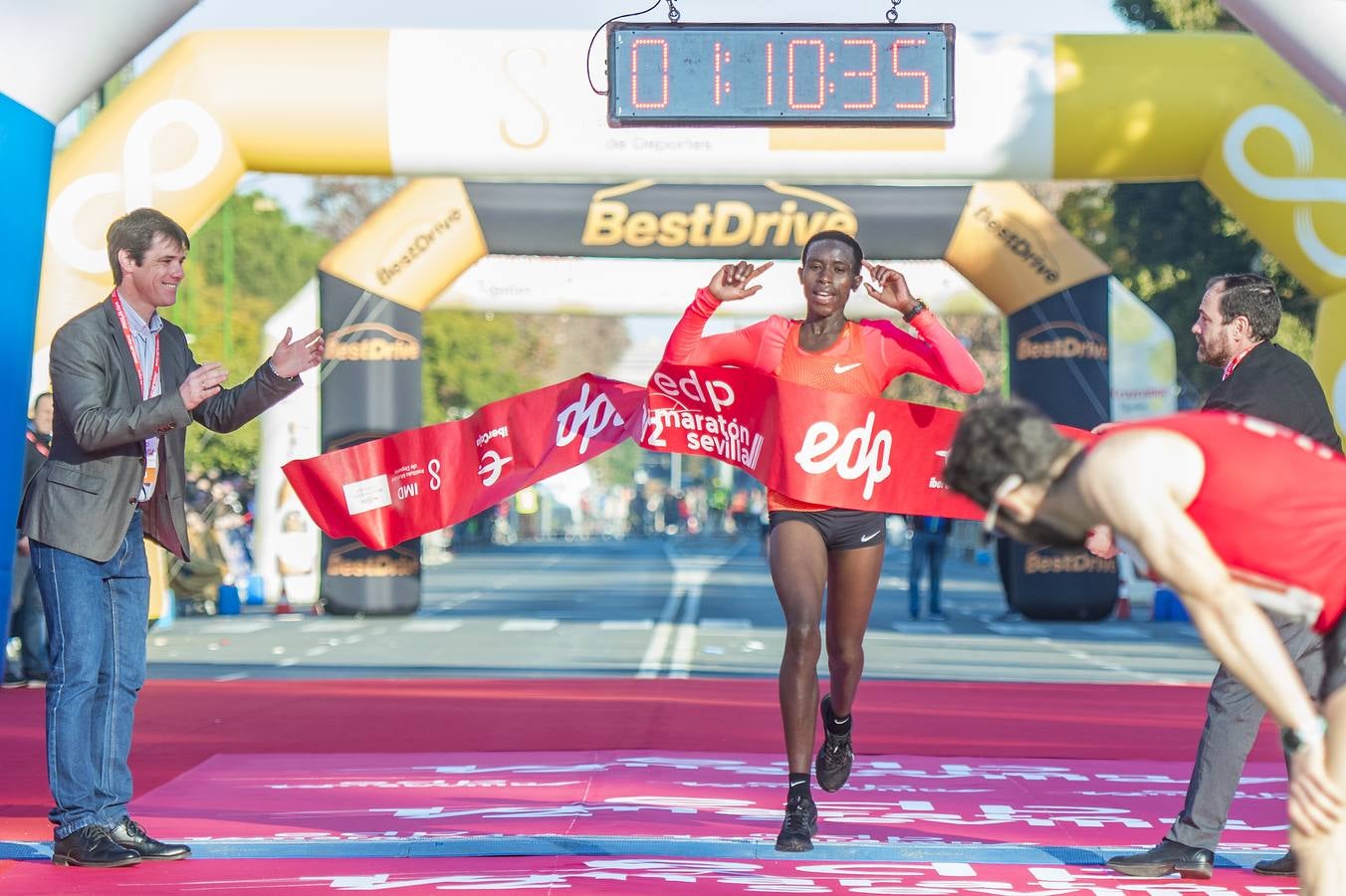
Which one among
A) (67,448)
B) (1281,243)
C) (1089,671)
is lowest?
(1089,671)

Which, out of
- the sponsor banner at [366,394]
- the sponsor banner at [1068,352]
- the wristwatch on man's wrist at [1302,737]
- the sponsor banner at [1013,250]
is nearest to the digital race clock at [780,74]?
the wristwatch on man's wrist at [1302,737]

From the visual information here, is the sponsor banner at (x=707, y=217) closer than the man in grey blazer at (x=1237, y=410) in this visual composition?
No

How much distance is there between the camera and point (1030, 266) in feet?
66.9

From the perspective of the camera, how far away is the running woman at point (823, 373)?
270 inches

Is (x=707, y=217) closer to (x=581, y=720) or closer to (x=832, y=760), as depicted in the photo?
(x=581, y=720)

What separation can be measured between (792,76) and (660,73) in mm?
790

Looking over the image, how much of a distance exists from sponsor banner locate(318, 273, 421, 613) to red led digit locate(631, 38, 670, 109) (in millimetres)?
10327

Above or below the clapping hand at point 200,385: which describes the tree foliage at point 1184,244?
above

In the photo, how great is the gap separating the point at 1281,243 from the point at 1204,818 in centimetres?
1141

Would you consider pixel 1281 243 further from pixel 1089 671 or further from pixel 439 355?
pixel 439 355

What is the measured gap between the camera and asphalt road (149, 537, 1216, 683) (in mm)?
15820

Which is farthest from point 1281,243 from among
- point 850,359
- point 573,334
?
point 573,334

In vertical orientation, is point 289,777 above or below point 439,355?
below

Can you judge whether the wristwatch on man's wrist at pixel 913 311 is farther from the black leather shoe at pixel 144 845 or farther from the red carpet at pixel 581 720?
the red carpet at pixel 581 720
